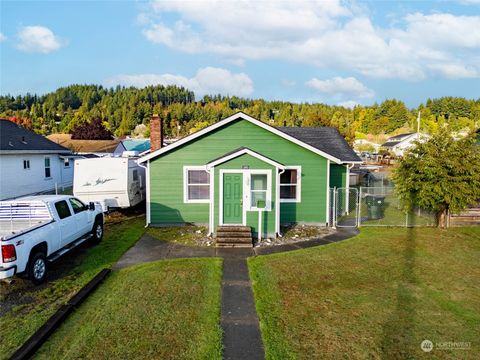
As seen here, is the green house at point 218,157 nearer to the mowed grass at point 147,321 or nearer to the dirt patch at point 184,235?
the dirt patch at point 184,235

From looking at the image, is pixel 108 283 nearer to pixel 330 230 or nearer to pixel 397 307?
pixel 397 307

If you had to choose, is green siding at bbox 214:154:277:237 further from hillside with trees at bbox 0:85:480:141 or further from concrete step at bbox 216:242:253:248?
hillside with trees at bbox 0:85:480:141

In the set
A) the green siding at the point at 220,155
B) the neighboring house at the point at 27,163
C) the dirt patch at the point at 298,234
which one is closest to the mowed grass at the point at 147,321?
the dirt patch at the point at 298,234

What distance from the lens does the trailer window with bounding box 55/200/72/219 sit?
988cm

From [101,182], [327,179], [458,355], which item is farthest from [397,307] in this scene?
[101,182]

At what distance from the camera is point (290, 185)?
15.5 meters

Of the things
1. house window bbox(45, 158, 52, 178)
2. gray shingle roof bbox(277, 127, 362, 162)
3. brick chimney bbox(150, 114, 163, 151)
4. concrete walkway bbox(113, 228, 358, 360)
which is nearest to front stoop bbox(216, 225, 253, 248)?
concrete walkway bbox(113, 228, 358, 360)

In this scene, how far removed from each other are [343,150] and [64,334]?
15234 mm

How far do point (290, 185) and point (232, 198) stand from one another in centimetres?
339

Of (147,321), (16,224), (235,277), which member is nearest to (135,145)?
(16,224)

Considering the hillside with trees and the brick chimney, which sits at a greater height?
the hillside with trees

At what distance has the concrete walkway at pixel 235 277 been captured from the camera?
5922 mm

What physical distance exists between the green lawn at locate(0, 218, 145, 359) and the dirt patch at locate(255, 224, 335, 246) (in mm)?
5164

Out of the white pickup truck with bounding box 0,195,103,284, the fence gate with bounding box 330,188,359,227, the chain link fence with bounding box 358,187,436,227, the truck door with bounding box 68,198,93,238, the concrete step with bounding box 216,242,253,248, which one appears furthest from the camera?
the chain link fence with bounding box 358,187,436,227
